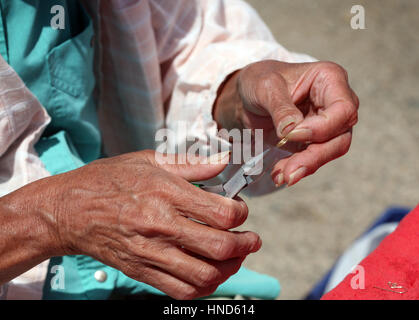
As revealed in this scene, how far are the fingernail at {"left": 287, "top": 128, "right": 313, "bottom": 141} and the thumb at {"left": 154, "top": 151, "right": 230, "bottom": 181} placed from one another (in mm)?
98

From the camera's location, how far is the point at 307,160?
2.34ft

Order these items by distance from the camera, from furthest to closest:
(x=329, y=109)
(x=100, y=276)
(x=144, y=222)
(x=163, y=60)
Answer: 1. (x=163, y=60)
2. (x=100, y=276)
3. (x=329, y=109)
4. (x=144, y=222)

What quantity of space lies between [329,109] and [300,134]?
69 mm

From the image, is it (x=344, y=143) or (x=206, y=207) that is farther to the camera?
(x=344, y=143)

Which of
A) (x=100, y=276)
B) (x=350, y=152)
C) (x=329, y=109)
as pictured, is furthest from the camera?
(x=350, y=152)

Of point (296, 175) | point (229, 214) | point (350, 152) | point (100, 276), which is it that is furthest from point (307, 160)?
point (350, 152)

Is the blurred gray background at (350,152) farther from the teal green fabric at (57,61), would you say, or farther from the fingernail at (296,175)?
the fingernail at (296,175)

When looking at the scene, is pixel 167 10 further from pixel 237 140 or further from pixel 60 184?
pixel 60 184

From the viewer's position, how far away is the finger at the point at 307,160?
2.31ft

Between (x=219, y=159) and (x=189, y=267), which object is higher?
(x=219, y=159)

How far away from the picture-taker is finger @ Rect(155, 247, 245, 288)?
2.08 feet

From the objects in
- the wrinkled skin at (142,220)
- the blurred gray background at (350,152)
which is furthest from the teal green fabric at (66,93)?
the blurred gray background at (350,152)

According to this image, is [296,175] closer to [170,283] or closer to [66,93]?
[170,283]
